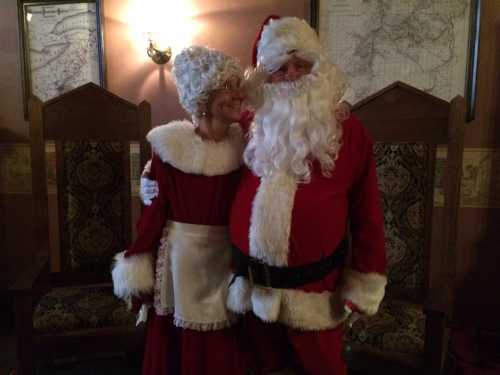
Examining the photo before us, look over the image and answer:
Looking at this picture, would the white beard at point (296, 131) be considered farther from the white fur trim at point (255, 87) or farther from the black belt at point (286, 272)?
the black belt at point (286, 272)

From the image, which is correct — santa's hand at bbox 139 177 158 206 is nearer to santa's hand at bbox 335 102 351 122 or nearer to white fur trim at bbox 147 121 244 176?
white fur trim at bbox 147 121 244 176

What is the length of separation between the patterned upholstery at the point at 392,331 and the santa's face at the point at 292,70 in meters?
0.81

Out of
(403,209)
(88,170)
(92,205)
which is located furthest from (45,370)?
(403,209)

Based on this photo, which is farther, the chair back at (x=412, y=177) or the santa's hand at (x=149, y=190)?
the chair back at (x=412, y=177)

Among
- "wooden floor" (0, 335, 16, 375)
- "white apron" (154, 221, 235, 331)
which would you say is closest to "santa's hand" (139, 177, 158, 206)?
"white apron" (154, 221, 235, 331)

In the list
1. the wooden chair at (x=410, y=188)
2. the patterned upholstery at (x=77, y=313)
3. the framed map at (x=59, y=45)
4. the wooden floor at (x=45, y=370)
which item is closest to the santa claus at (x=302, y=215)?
the wooden chair at (x=410, y=188)

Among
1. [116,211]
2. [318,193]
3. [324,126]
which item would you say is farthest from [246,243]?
[116,211]

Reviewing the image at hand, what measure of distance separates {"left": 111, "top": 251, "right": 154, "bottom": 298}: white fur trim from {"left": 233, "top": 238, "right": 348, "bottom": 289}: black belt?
0.28m

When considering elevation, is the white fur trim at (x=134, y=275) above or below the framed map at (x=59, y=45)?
below

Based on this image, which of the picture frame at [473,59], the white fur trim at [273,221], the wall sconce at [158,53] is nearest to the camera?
the white fur trim at [273,221]

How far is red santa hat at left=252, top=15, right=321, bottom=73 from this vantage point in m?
1.06

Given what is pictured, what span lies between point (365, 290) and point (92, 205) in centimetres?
112

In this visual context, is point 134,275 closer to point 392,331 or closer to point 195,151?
point 195,151

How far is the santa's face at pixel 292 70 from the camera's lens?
108 cm
